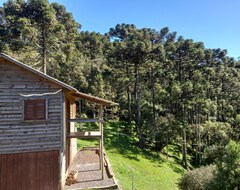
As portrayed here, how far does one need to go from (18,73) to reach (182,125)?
23183 mm

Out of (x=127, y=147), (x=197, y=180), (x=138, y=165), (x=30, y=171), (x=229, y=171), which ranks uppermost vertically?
(x=30, y=171)

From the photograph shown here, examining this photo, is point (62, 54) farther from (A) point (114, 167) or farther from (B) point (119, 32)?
(B) point (119, 32)

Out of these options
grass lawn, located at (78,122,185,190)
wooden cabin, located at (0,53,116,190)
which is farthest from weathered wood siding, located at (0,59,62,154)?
grass lawn, located at (78,122,185,190)

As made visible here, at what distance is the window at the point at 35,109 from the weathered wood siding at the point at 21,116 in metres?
0.18

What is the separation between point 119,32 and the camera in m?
62.1

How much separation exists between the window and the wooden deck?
3.84 meters

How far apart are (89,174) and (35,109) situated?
210 inches

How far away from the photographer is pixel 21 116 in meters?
10.6

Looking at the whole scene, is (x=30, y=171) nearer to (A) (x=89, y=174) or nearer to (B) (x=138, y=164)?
(A) (x=89, y=174)

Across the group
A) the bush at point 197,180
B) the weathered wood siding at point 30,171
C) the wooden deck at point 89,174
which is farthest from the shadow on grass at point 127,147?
the weathered wood siding at point 30,171

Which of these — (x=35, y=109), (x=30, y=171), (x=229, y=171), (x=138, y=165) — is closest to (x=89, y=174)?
(x=30, y=171)

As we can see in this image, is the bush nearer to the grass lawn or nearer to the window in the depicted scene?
the grass lawn

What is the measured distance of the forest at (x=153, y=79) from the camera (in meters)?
23.2

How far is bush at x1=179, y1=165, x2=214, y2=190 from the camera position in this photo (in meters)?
15.0
